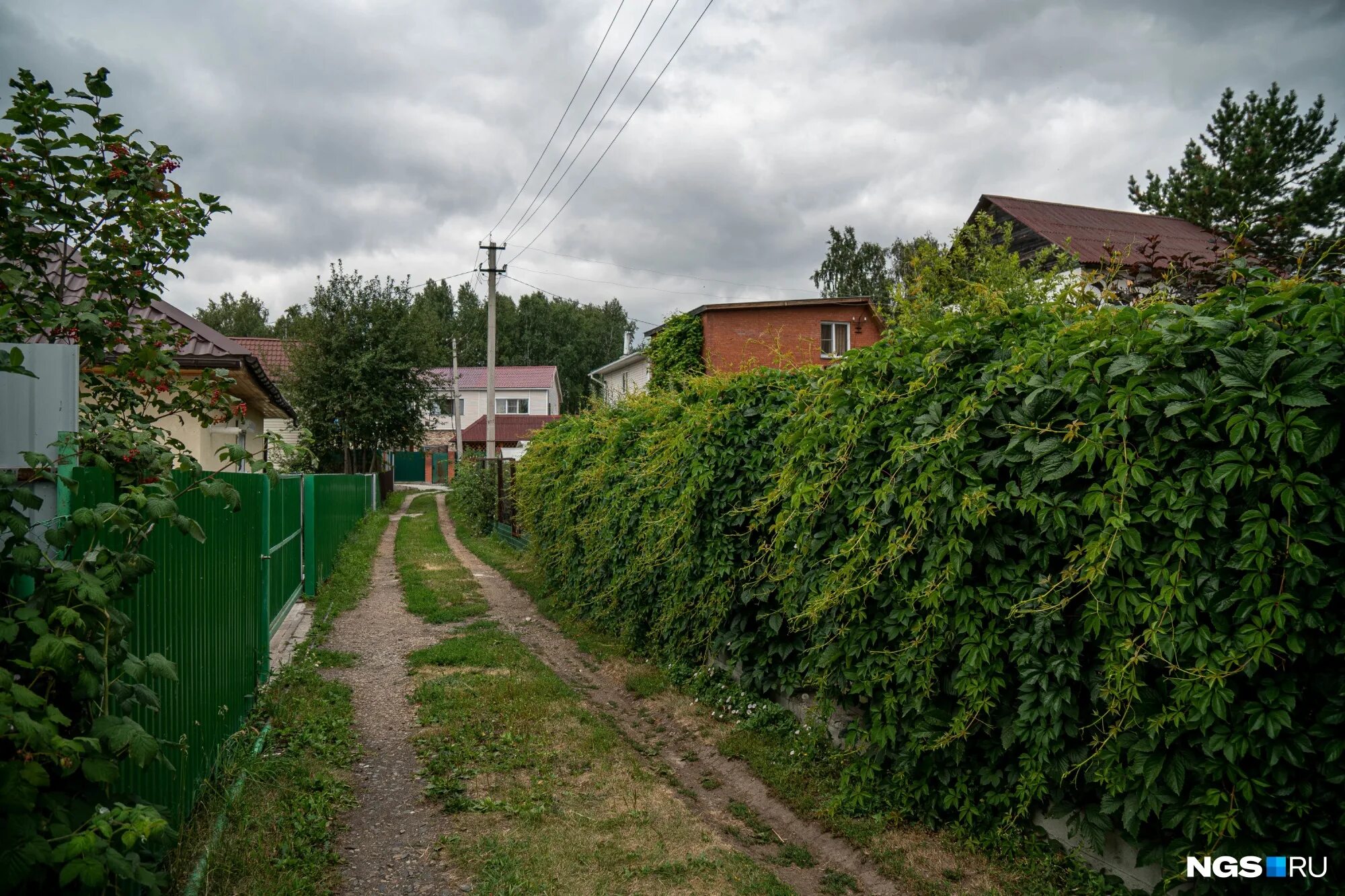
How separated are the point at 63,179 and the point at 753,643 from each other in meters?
5.18

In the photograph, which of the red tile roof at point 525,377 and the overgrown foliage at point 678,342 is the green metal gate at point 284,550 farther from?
the red tile roof at point 525,377

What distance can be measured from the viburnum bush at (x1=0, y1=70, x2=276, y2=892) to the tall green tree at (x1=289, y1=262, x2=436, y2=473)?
28.8 m

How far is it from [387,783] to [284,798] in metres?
0.72

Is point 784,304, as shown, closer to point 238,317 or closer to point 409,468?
point 409,468

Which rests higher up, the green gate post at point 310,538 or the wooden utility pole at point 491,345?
the wooden utility pole at point 491,345

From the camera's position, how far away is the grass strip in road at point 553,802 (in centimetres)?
407

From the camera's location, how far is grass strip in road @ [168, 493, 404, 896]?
12.3 feet

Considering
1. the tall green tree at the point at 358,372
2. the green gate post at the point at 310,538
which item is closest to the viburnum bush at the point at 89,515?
the green gate post at the point at 310,538

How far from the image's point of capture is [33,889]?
2.32 metres

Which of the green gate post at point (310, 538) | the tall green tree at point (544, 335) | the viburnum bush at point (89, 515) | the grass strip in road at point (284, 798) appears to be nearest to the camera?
the viburnum bush at point (89, 515)

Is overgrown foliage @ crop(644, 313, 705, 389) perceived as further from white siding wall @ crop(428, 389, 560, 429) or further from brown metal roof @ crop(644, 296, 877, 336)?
white siding wall @ crop(428, 389, 560, 429)

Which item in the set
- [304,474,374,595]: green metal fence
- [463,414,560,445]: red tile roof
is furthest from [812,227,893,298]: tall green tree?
[304,474,374,595]: green metal fence

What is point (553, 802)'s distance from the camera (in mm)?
5016

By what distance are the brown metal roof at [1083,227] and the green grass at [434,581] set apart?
54.6ft
